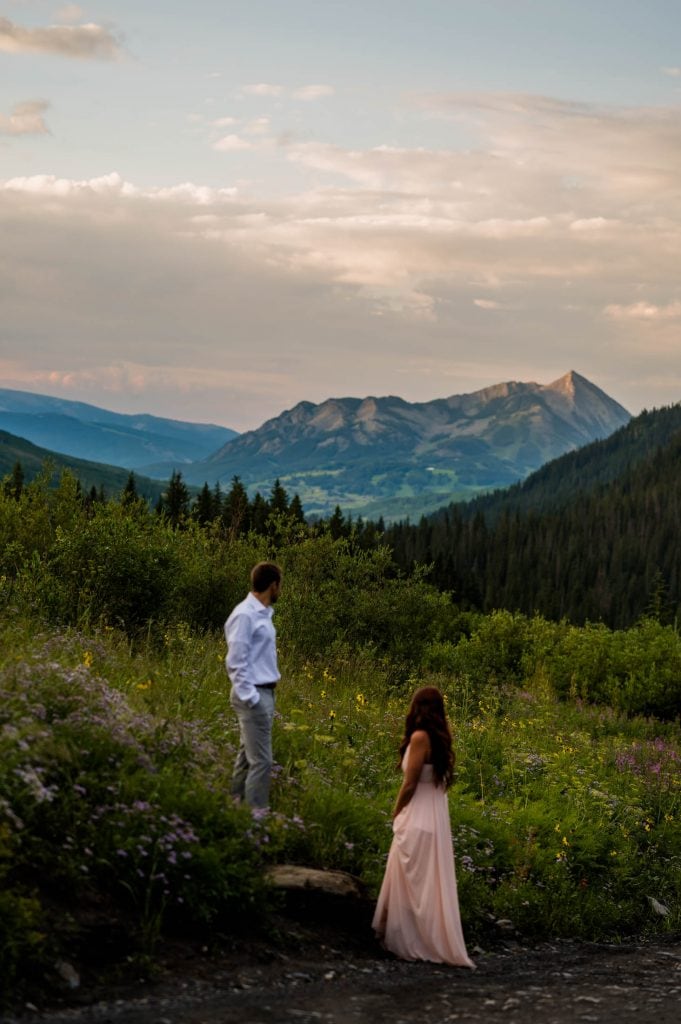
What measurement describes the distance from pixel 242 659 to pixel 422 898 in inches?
102

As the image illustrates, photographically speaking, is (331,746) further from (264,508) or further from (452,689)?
(264,508)

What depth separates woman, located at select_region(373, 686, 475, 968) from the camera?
916 cm

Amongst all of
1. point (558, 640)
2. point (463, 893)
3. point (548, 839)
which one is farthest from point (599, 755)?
point (558, 640)

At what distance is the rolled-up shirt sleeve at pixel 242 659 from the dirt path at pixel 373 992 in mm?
2065

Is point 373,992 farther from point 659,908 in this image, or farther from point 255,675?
point 659,908

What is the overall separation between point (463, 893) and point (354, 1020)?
143 inches

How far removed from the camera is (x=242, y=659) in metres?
9.55

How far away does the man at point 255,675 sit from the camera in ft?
31.3

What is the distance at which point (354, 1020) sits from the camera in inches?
283

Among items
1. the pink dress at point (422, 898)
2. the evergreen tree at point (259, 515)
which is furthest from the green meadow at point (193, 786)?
the evergreen tree at point (259, 515)

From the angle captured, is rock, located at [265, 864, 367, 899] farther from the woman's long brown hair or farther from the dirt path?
the woman's long brown hair

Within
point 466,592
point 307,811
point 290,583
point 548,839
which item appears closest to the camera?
point 307,811

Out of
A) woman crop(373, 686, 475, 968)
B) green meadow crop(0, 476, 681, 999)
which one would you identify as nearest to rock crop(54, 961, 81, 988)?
green meadow crop(0, 476, 681, 999)

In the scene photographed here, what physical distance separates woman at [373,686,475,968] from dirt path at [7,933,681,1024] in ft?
0.66
